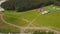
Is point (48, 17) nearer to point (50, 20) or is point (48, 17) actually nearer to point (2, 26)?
point (50, 20)

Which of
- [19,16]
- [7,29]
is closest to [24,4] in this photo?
[19,16]

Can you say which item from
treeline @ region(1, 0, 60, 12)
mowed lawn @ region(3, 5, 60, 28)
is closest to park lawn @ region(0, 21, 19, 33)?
mowed lawn @ region(3, 5, 60, 28)

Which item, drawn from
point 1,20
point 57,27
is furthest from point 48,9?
point 1,20

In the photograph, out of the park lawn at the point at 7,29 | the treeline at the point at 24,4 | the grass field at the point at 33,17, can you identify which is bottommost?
the park lawn at the point at 7,29

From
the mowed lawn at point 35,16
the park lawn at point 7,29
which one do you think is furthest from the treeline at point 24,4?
the park lawn at point 7,29

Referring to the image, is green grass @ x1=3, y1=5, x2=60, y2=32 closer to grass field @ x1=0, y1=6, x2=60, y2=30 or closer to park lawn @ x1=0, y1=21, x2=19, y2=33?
grass field @ x1=0, y1=6, x2=60, y2=30

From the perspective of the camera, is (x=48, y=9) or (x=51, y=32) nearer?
(x=51, y=32)

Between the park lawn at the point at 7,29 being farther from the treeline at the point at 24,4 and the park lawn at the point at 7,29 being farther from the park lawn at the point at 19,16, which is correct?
the treeline at the point at 24,4
